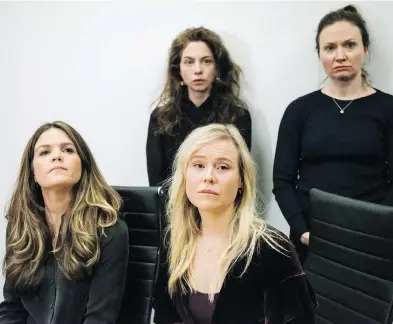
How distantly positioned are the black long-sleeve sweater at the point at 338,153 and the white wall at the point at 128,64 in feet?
1.17

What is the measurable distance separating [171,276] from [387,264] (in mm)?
637

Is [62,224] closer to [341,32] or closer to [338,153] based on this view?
[338,153]

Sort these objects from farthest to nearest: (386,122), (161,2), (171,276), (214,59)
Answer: (161,2) → (214,59) → (386,122) → (171,276)

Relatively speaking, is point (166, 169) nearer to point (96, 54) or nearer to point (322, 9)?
point (96, 54)

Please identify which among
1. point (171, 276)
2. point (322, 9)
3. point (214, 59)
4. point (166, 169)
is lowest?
point (171, 276)

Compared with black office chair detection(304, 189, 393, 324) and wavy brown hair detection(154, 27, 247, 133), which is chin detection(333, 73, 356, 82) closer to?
wavy brown hair detection(154, 27, 247, 133)

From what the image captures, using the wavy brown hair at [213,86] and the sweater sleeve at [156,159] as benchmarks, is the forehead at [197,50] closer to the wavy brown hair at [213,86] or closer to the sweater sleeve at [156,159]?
the wavy brown hair at [213,86]

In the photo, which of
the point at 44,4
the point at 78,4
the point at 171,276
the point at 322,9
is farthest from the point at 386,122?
the point at 44,4

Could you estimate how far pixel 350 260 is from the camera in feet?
5.13

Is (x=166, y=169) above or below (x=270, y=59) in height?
below

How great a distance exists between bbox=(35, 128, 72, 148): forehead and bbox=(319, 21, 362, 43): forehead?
3.72 ft

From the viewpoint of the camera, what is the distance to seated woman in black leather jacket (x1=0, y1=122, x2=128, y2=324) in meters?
1.61

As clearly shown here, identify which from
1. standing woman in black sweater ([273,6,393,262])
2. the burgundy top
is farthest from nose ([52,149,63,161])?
standing woman in black sweater ([273,6,393,262])

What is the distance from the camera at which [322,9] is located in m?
2.35
